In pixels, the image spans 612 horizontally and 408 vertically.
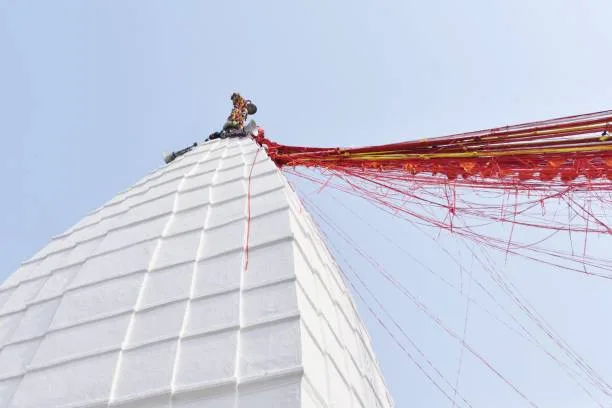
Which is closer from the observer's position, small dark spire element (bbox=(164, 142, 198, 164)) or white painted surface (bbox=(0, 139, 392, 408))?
white painted surface (bbox=(0, 139, 392, 408))

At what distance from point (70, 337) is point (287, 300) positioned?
187cm

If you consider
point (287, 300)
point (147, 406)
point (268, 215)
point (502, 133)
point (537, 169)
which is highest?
point (502, 133)

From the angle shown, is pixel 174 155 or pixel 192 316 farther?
pixel 174 155

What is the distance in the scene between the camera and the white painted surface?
4.16m

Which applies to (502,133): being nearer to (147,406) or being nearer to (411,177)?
(411,177)

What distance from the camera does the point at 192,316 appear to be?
4836 millimetres

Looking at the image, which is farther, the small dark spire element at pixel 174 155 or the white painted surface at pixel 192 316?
the small dark spire element at pixel 174 155

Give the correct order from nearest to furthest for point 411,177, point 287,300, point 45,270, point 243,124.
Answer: point 287,300 < point 411,177 < point 45,270 < point 243,124

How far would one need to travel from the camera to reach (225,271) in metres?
5.33

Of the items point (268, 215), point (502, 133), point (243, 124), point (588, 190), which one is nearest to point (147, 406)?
point (268, 215)

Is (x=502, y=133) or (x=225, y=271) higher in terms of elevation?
(x=502, y=133)

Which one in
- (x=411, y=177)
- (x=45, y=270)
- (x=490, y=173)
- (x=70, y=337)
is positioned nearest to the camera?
(x=70, y=337)

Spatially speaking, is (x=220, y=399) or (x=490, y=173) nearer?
(x=220, y=399)

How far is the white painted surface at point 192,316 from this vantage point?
4156 mm
